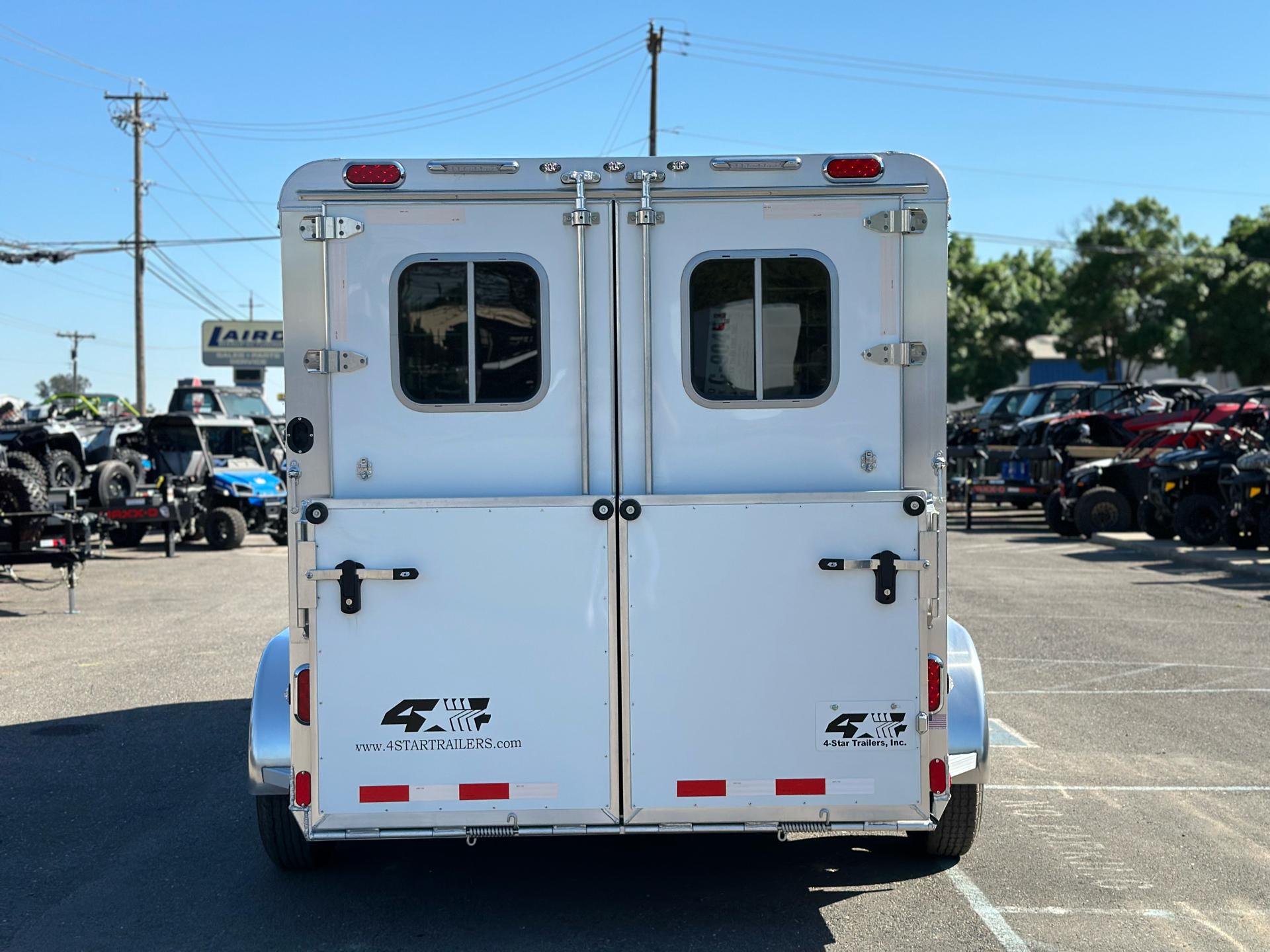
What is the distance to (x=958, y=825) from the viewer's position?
17.1 feet

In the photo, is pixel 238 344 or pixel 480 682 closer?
pixel 480 682

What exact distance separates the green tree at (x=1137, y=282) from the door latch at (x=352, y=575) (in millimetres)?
42287

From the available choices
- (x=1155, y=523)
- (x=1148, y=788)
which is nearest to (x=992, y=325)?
(x=1155, y=523)

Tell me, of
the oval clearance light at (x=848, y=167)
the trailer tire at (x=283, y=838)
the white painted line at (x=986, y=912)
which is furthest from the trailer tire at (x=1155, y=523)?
the trailer tire at (x=283, y=838)

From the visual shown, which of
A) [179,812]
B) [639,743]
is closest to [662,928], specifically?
[639,743]

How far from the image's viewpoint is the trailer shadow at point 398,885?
4.64 meters

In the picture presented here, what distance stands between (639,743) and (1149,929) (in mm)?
2071

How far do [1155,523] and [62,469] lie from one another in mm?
16854

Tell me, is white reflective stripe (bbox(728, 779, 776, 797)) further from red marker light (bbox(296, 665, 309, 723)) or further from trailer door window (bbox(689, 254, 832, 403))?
red marker light (bbox(296, 665, 309, 723))

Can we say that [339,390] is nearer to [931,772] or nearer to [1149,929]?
[931,772]

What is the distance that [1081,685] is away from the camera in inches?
367

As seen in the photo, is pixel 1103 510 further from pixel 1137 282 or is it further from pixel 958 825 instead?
pixel 1137 282

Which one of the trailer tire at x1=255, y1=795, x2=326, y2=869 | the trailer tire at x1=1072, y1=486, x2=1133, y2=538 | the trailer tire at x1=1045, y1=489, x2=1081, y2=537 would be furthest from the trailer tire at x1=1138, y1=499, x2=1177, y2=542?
the trailer tire at x1=255, y1=795, x2=326, y2=869

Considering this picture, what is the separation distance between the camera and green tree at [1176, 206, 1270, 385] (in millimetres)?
41719
